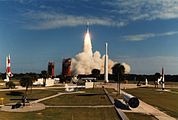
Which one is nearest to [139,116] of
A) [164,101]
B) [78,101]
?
[78,101]

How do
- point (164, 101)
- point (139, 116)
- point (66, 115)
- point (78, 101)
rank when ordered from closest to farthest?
point (66, 115) → point (139, 116) → point (78, 101) → point (164, 101)

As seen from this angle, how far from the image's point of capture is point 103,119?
44344 millimetres

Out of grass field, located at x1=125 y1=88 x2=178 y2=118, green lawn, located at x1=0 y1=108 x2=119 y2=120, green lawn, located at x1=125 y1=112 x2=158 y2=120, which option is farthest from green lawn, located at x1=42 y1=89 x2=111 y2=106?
green lawn, located at x1=125 y1=112 x2=158 y2=120

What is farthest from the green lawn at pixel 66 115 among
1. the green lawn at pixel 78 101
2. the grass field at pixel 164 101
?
the grass field at pixel 164 101

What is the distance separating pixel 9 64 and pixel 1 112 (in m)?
90.4

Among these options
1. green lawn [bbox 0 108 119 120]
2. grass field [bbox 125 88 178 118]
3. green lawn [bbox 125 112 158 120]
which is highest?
grass field [bbox 125 88 178 118]

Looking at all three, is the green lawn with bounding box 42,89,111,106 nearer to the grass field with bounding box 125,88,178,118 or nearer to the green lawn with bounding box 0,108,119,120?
the grass field with bounding box 125,88,178,118

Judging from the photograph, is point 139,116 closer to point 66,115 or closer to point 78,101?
point 66,115

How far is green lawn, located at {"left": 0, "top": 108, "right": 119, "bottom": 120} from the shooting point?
4492 cm

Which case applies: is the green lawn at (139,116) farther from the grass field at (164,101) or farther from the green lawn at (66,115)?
the grass field at (164,101)

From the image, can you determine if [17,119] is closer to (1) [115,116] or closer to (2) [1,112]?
(2) [1,112]

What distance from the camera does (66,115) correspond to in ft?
157

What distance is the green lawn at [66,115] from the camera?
147 ft

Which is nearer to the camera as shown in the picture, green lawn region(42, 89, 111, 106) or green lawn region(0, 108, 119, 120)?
green lawn region(0, 108, 119, 120)
